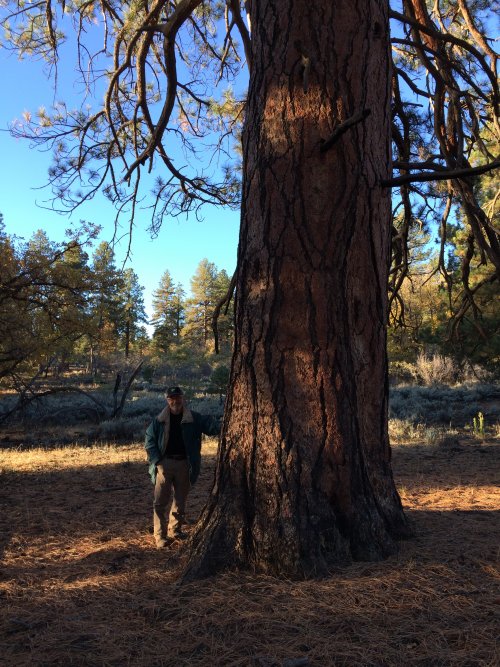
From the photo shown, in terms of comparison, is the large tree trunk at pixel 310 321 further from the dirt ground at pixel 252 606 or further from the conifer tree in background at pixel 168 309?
the conifer tree in background at pixel 168 309

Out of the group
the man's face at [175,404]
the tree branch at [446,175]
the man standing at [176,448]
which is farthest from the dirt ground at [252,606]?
the tree branch at [446,175]

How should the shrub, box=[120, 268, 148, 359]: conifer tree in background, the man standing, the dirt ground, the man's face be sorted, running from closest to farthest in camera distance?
the dirt ground < the man standing < the man's face < the shrub < box=[120, 268, 148, 359]: conifer tree in background

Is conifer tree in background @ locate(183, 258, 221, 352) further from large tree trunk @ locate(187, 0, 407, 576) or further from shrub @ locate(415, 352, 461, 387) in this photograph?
large tree trunk @ locate(187, 0, 407, 576)

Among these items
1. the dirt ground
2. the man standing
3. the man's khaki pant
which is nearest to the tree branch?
the dirt ground

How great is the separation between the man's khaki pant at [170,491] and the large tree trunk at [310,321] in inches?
53.5

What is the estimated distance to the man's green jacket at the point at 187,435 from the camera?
16.8ft

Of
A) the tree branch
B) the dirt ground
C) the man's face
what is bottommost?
the dirt ground

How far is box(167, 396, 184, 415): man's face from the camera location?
17.1 ft

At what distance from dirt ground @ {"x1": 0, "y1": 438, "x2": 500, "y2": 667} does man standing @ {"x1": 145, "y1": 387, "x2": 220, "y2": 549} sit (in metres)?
0.52

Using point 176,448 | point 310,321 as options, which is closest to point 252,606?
point 310,321

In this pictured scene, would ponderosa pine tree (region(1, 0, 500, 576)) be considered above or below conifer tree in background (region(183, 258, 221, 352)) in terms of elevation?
below

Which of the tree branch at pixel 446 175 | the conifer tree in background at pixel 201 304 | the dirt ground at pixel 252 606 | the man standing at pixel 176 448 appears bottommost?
the dirt ground at pixel 252 606

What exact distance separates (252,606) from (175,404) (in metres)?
2.65

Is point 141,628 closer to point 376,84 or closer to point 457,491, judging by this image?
point 376,84
